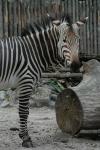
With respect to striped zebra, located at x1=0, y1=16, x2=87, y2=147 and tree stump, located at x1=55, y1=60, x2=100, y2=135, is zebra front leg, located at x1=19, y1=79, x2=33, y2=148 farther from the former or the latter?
tree stump, located at x1=55, y1=60, x2=100, y2=135

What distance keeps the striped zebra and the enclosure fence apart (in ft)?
18.6

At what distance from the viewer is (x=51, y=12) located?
14.4m

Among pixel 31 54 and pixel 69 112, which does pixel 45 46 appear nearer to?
pixel 31 54

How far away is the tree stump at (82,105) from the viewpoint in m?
8.75

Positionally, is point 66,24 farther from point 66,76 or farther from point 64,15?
point 66,76

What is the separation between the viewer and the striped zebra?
8398 millimetres

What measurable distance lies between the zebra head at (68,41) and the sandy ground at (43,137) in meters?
1.36

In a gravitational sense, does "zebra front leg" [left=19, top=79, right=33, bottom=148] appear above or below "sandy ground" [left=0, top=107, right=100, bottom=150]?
above

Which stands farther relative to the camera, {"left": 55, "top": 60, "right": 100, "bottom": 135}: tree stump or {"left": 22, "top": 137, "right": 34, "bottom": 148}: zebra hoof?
{"left": 55, "top": 60, "right": 100, "bottom": 135}: tree stump

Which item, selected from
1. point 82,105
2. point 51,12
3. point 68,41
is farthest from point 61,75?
point 68,41

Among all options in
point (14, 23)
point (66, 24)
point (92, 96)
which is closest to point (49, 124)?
point (92, 96)

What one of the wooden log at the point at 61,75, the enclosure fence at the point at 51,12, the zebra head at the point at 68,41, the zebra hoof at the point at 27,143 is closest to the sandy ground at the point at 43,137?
the zebra hoof at the point at 27,143

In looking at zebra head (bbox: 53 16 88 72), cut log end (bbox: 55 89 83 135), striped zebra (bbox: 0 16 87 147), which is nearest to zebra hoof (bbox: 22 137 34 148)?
striped zebra (bbox: 0 16 87 147)

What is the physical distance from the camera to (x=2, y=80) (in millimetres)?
8367
